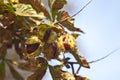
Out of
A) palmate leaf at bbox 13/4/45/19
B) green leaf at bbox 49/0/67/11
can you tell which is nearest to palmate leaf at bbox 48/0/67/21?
green leaf at bbox 49/0/67/11

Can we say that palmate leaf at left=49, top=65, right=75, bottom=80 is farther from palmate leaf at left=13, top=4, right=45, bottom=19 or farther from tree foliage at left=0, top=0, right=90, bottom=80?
palmate leaf at left=13, top=4, right=45, bottom=19

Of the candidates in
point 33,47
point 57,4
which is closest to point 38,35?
point 33,47

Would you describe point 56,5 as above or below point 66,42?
above

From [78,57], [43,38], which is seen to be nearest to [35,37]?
[43,38]

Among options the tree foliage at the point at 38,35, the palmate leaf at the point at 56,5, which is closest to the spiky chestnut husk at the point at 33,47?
the tree foliage at the point at 38,35

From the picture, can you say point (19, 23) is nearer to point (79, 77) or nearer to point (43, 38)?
point (43, 38)

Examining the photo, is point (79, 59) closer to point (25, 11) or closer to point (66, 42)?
point (66, 42)
